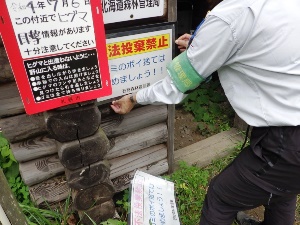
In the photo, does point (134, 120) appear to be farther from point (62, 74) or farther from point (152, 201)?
point (62, 74)

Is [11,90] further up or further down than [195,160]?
further up

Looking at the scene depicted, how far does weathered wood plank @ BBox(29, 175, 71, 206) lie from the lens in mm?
2422

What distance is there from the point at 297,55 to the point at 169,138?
170 cm

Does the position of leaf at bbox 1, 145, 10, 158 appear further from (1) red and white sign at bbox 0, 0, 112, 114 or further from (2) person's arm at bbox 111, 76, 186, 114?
(2) person's arm at bbox 111, 76, 186, 114

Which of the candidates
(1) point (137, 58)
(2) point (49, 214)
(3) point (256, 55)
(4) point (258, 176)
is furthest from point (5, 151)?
Answer: (3) point (256, 55)

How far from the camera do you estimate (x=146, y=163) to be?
3.01 m

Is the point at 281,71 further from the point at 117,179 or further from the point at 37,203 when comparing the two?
the point at 37,203

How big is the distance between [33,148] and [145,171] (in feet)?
3.99

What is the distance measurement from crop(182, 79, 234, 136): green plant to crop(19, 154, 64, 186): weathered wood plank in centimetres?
246

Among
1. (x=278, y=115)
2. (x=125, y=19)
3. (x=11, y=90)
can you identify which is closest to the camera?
(x=278, y=115)

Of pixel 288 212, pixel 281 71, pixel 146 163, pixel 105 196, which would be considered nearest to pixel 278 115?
pixel 281 71

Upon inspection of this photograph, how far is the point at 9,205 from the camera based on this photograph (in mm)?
1456

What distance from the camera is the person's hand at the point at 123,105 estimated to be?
236 cm

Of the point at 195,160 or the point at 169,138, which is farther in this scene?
the point at 195,160
